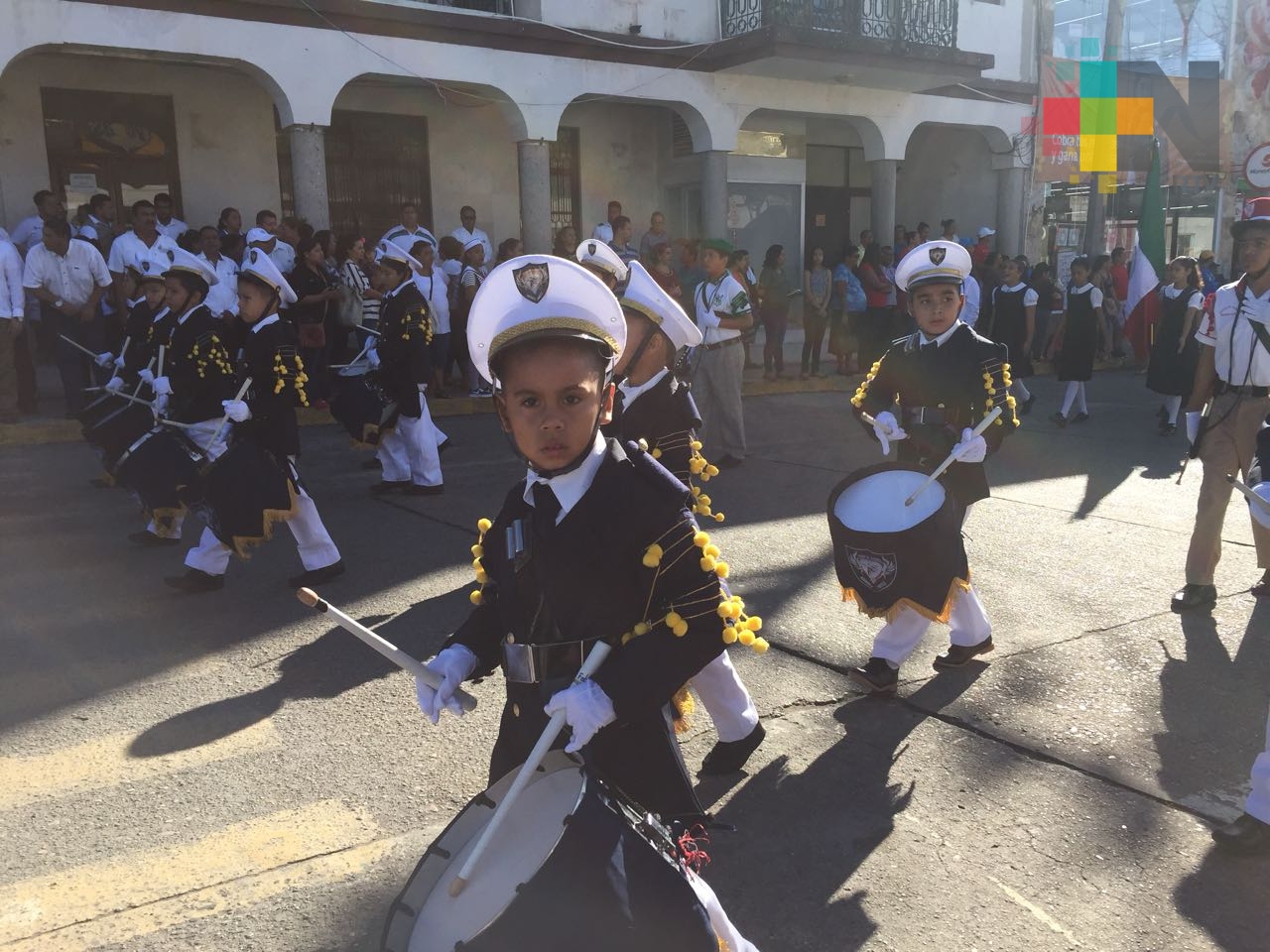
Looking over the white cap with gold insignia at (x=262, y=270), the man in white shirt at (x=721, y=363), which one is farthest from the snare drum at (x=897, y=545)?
the man in white shirt at (x=721, y=363)

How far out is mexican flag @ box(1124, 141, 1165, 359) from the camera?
16.0 m

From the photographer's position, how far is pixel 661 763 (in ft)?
7.45

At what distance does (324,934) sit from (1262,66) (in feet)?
108

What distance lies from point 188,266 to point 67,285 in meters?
5.57

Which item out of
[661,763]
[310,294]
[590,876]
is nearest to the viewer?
[590,876]

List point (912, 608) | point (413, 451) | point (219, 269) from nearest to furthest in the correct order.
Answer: point (912, 608), point (413, 451), point (219, 269)

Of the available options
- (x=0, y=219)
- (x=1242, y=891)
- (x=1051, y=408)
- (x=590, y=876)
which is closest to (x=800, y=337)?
(x=1051, y=408)

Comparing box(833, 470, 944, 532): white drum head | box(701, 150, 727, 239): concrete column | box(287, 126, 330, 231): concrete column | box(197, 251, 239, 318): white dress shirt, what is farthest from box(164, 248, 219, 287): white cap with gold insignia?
box(701, 150, 727, 239): concrete column

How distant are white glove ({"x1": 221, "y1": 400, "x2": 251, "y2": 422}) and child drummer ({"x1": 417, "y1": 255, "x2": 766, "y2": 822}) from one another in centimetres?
386

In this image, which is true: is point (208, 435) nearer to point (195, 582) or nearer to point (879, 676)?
point (195, 582)

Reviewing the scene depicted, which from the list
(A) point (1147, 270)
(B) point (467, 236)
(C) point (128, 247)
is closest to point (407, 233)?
(B) point (467, 236)

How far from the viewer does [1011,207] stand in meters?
21.3

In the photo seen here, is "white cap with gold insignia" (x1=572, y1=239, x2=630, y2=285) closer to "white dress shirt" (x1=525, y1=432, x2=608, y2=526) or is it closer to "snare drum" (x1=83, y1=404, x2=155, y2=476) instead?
"white dress shirt" (x1=525, y1=432, x2=608, y2=526)

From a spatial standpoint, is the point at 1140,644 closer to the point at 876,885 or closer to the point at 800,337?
the point at 876,885
